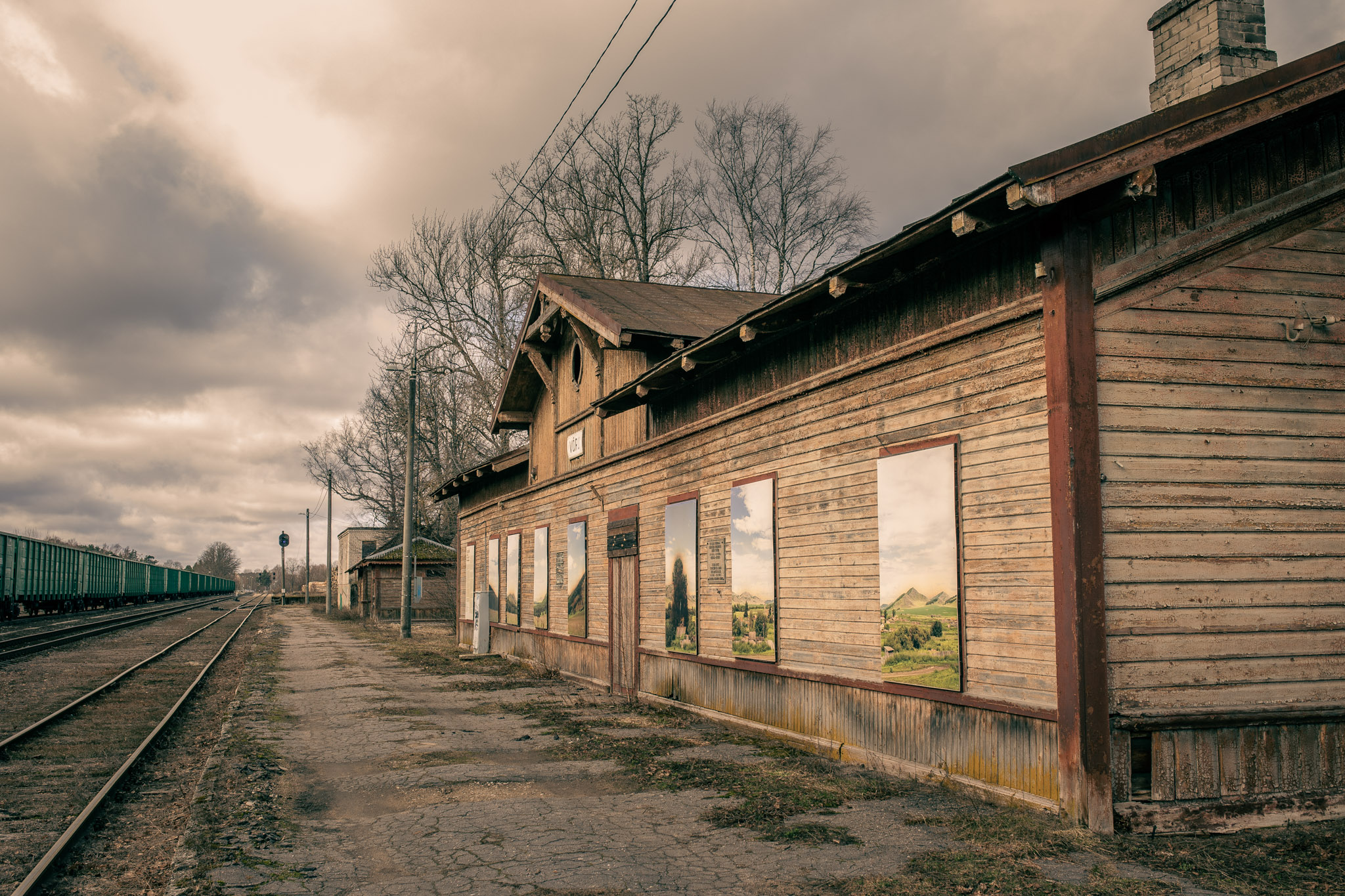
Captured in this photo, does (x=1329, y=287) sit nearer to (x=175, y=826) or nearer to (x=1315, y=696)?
(x=1315, y=696)

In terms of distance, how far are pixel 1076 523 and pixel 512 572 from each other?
1674cm

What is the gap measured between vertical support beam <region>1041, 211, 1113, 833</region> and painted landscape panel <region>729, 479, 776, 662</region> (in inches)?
161

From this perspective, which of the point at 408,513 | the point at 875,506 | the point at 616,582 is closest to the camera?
the point at 875,506

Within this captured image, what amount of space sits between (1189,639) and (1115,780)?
104cm

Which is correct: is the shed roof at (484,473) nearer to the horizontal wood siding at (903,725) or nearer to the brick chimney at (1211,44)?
the horizontal wood siding at (903,725)

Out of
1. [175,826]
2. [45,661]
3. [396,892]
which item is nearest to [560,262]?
[45,661]

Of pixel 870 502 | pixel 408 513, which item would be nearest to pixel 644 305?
pixel 870 502

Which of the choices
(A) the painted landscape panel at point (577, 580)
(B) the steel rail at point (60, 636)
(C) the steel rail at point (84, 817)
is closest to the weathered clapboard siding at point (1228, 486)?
(C) the steel rail at point (84, 817)

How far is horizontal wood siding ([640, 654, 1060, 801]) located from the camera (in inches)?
252

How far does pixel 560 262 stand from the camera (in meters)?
32.3

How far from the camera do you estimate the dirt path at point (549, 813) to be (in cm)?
538

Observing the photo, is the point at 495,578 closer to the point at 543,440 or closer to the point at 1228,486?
the point at 543,440

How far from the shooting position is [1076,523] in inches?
234

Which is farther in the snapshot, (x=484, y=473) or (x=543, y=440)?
(x=484, y=473)
